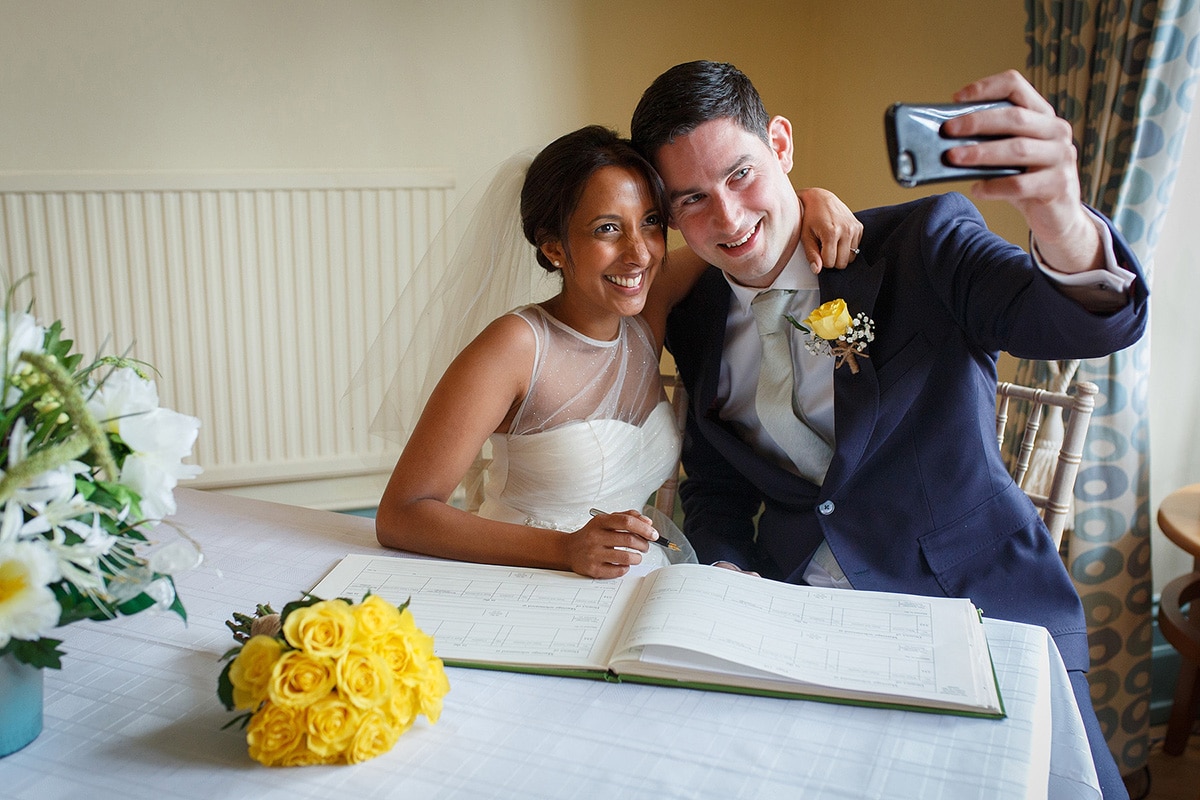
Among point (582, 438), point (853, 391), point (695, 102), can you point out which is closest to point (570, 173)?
point (695, 102)

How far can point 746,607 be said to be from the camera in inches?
47.2

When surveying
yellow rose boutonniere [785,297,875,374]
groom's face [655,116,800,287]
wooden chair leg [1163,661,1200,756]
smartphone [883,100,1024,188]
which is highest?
smartphone [883,100,1024,188]

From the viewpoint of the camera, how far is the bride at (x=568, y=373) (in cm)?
161

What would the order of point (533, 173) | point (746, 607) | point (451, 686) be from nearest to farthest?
point (451, 686)
point (746, 607)
point (533, 173)

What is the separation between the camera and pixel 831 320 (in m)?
1.59

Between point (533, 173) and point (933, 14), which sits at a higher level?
point (933, 14)

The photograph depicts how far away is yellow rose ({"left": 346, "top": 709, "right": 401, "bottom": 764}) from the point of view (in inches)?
36.2

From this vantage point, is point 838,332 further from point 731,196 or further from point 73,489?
point 73,489

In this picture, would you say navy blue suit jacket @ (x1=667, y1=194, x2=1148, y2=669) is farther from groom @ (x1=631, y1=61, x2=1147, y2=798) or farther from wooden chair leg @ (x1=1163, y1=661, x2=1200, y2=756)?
wooden chair leg @ (x1=1163, y1=661, x2=1200, y2=756)

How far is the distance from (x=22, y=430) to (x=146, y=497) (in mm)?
125

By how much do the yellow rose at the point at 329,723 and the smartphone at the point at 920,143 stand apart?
71cm

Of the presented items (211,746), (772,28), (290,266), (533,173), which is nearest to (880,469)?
(533,173)

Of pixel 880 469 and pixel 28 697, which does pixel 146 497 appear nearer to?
pixel 28 697

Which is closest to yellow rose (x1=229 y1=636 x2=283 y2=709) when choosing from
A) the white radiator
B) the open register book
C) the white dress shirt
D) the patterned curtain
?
the open register book
